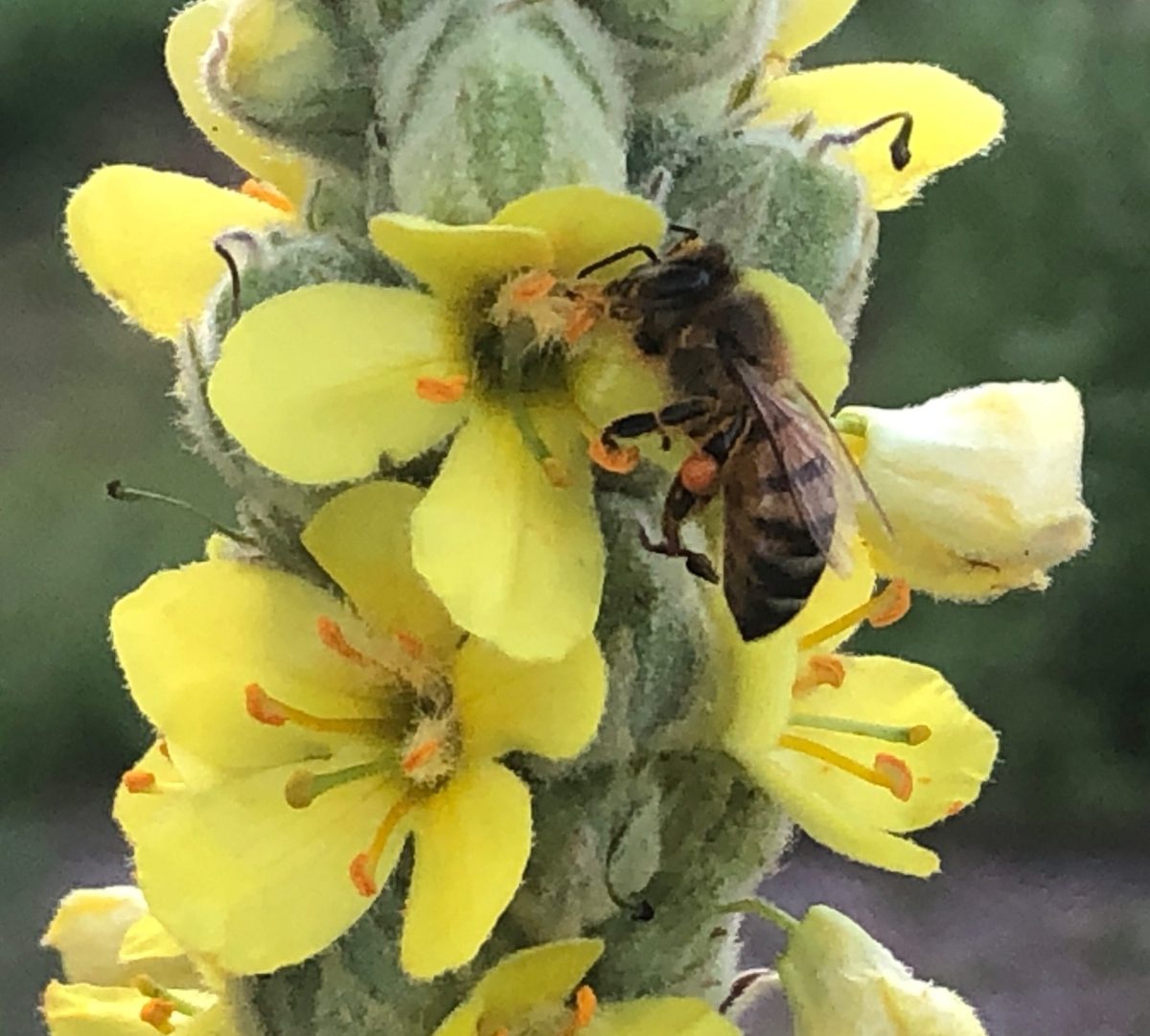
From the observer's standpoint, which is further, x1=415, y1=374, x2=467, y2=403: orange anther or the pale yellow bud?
the pale yellow bud

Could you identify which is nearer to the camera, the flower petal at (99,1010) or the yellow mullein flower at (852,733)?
the yellow mullein flower at (852,733)

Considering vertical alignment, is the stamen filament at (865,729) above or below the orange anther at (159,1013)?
above

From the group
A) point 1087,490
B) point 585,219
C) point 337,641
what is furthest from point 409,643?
point 1087,490

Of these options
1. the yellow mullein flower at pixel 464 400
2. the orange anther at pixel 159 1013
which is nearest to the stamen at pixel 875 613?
the yellow mullein flower at pixel 464 400

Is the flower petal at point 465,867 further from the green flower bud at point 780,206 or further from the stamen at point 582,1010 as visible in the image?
the green flower bud at point 780,206

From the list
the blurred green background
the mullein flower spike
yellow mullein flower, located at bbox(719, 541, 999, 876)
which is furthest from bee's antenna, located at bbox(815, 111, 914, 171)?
the blurred green background

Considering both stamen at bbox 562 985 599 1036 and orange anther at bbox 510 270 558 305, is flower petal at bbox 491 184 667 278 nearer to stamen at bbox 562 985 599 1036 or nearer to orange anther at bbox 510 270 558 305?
orange anther at bbox 510 270 558 305

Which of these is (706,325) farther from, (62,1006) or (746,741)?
(62,1006)
